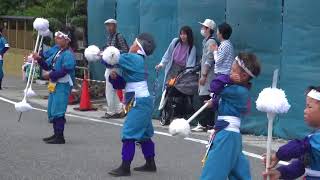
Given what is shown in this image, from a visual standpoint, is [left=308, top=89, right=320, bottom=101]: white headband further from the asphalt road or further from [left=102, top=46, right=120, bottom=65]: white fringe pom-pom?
the asphalt road

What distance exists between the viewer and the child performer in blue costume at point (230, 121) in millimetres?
5293

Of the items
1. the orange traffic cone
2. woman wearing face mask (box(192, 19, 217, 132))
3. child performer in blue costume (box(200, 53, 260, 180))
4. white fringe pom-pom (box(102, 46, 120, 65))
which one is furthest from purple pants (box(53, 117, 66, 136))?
the orange traffic cone

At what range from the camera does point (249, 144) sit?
9.77m

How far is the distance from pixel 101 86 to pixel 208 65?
543cm

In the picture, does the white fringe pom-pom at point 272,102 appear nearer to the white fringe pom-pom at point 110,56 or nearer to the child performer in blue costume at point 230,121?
the child performer in blue costume at point 230,121

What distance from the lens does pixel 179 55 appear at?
1159 centimetres

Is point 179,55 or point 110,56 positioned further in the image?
point 179,55

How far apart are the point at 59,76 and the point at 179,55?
10.1 ft

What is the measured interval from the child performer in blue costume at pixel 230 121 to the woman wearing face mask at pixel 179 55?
5.98 metres

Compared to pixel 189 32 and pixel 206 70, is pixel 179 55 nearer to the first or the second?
pixel 189 32

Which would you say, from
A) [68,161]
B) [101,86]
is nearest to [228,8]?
[68,161]

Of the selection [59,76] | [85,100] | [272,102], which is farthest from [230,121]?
[85,100]

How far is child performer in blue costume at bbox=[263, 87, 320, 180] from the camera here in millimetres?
4086

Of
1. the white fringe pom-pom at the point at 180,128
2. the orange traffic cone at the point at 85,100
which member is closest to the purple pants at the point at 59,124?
the white fringe pom-pom at the point at 180,128
